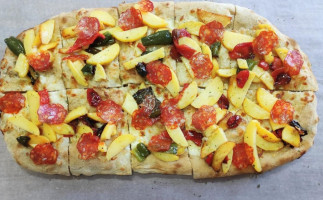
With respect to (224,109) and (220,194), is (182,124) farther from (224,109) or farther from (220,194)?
(220,194)

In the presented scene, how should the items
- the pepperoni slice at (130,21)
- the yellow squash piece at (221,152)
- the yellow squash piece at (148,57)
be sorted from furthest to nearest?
1. the pepperoni slice at (130,21)
2. the yellow squash piece at (148,57)
3. the yellow squash piece at (221,152)

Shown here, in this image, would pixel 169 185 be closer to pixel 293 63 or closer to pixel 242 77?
pixel 242 77

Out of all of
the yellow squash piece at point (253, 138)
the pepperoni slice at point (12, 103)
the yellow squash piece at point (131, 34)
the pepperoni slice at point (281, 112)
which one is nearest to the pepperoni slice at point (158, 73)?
the yellow squash piece at point (131, 34)

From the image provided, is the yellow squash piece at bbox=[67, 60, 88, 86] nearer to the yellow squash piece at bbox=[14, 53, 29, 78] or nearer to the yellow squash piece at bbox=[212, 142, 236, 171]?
the yellow squash piece at bbox=[14, 53, 29, 78]

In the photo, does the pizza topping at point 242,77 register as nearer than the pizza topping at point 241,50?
Yes

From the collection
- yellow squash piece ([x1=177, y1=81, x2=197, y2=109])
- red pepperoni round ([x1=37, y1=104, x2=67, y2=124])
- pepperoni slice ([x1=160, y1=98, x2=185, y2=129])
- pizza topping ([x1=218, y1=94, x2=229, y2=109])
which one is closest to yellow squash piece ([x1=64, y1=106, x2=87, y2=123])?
red pepperoni round ([x1=37, y1=104, x2=67, y2=124])

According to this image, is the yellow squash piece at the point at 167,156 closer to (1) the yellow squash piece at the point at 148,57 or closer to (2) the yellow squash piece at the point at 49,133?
(1) the yellow squash piece at the point at 148,57

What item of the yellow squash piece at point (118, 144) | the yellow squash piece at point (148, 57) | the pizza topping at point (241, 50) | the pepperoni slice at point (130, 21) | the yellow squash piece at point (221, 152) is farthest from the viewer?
the pepperoni slice at point (130, 21)
